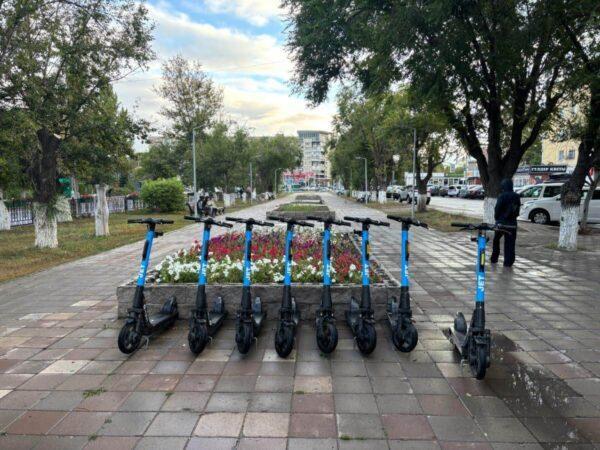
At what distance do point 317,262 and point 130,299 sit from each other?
2398 mm

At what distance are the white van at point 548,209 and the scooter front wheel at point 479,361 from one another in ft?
53.5

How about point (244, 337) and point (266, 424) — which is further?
point (244, 337)

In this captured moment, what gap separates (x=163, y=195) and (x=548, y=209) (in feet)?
68.9

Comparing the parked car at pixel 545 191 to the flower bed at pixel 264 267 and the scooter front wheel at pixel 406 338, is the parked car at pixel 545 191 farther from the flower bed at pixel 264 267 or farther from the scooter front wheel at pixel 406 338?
the scooter front wheel at pixel 406 338

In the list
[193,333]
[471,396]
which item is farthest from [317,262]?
[471,396]

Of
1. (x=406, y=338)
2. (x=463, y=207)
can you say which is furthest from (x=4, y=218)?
(x=463, y=207)

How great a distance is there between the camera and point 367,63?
1120 cm

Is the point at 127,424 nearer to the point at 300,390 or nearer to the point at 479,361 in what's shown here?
the point at 300,390

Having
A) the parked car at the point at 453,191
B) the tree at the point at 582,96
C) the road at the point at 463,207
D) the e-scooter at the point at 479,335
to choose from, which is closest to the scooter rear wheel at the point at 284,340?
the e-scooter at the point at 479,335

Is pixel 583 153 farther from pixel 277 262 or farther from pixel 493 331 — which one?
pixel 277 262

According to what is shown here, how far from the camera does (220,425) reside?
9.59ft

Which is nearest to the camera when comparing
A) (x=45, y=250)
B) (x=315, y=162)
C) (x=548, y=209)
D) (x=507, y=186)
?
(x=507, y=186)

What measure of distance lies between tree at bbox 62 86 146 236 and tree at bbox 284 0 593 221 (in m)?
5.21

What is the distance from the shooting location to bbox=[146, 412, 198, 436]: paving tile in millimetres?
2844
